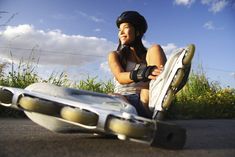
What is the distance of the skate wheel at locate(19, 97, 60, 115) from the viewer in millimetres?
2021

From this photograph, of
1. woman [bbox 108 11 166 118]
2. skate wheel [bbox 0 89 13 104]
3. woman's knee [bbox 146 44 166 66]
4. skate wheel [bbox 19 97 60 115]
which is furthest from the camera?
woman's knee [bbox 146 44 166 66]

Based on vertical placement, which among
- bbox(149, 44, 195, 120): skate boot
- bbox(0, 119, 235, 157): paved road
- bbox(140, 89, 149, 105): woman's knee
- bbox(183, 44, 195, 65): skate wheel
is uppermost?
bbox(183, 44, 195, 65): skate wheel

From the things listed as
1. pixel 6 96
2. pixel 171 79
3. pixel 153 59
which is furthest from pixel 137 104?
pixel 6 96

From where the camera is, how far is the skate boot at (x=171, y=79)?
7.18 ft

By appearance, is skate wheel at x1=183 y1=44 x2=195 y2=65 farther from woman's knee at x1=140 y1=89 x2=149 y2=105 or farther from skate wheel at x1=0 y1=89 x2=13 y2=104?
skate wheel at x1=0 y1=89 x2=13 y2=104

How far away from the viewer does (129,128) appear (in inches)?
72.9

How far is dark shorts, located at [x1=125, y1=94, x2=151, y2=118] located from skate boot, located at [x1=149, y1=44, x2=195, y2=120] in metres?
0.14

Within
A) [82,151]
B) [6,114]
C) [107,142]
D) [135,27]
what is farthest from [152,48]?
[6,114]

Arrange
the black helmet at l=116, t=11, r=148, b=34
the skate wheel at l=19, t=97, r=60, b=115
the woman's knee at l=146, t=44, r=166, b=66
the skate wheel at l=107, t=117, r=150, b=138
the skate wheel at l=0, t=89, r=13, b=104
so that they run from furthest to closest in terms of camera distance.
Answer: the black helmet at l=116, t=11, r=148, b=34 → the woman's knee at l=146, t=44, r=166, b=66 → the skate wheel at l=0, t=89, r=13, b=104 → the skate wheel at l=19, t=97, r=60, b=115 → the skate wheel at l=107, t=117, r=150, b=138

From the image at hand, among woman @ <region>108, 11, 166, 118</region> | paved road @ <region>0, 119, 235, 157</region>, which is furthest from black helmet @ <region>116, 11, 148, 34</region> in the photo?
paved road @ <region>0, 119, 235, 157</region>

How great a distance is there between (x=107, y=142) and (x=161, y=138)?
70cm

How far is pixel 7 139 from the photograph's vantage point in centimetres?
247

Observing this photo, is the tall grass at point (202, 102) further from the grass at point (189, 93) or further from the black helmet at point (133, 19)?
the black helmet at point (133, 19)

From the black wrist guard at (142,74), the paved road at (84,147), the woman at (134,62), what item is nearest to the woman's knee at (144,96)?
the woman at (134,62)
